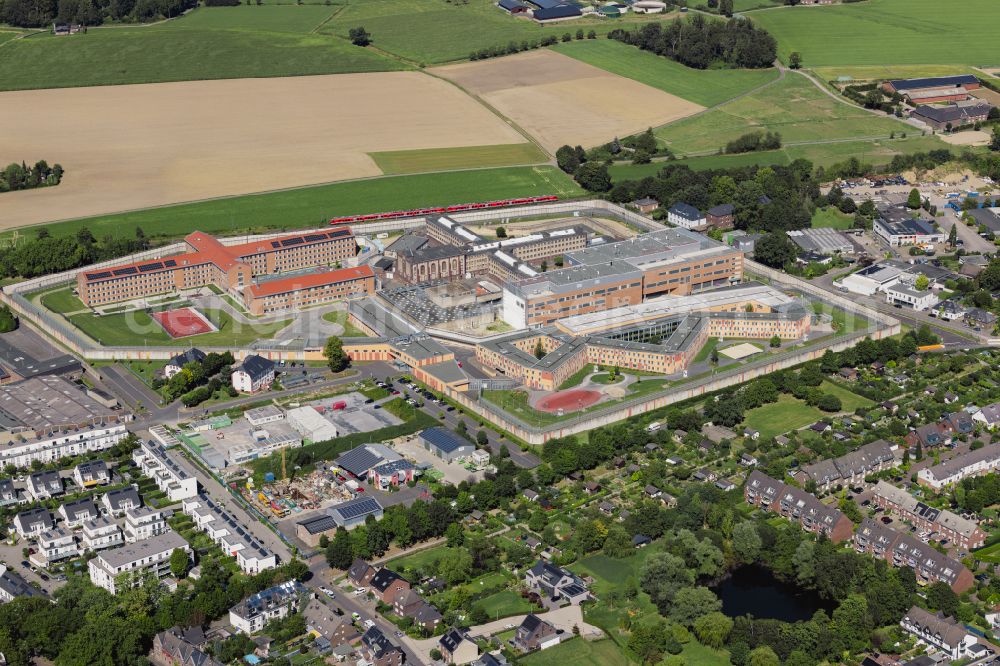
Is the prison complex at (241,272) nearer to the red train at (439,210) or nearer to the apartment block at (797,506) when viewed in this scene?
the red train at (439,210)

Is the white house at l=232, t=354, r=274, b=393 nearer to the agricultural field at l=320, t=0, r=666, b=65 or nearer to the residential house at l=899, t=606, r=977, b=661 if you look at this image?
the residential house at l=899, t=606, r=977, b=661

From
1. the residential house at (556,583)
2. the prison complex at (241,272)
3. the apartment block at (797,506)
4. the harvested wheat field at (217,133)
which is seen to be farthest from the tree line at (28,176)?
the apartment block at (797,506)

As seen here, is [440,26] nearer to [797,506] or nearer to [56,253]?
[56,253]

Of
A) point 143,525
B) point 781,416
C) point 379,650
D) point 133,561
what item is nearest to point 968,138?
point 781,416

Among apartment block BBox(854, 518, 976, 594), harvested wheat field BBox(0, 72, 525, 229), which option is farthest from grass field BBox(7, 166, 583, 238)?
apartment block BBox(854, 518, 976, 594)

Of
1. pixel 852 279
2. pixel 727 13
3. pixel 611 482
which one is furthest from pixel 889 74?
pixel 611 482

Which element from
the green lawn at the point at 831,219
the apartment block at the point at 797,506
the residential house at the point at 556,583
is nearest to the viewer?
the residential house at the point at 556,583
